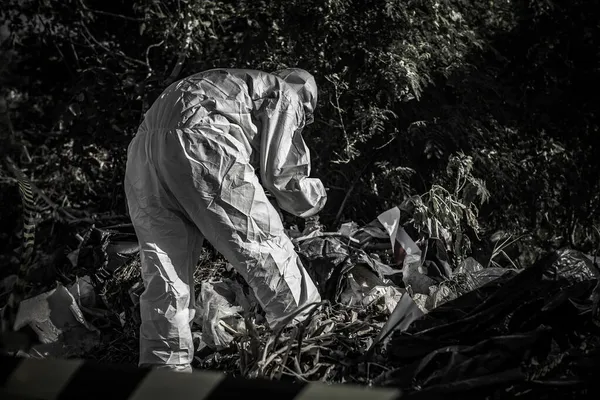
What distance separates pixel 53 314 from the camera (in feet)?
10.2

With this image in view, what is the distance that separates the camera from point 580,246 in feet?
16.3

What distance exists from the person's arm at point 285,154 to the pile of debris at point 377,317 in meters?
0.47

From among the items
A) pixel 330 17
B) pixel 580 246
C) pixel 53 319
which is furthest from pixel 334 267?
pixel 580 246

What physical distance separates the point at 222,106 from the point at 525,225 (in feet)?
10.0

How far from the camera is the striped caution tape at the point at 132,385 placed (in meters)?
0.98

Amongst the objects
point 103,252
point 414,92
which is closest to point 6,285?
point 103,252

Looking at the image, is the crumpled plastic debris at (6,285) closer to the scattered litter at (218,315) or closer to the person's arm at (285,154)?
the scattered litter at (218,315)

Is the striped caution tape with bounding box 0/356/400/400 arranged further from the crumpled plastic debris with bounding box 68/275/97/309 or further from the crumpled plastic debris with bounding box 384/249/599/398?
the crumpled plastic debris with bounding box 68/275/97/309

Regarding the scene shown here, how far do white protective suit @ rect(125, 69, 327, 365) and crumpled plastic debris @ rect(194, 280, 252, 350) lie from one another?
229 millimetres

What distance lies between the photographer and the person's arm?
2.57 metres

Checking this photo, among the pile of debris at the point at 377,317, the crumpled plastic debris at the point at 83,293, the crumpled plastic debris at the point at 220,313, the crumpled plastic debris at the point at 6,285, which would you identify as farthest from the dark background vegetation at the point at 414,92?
the crumpled plastic debris at the point at 83,293

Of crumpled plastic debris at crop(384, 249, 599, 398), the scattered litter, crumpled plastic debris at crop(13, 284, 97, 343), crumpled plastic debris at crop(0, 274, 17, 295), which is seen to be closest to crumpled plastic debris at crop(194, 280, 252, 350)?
the scattered litter

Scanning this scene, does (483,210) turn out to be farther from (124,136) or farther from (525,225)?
(124,136)

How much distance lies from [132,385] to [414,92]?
141 inches
